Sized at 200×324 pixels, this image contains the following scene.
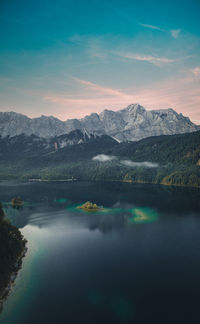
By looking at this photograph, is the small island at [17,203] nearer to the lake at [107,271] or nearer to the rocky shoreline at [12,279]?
the lake at [107,271]

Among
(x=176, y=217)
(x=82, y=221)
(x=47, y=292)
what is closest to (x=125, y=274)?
(x=47, y=292)

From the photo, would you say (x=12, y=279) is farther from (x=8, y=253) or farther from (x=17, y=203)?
(x=17, y=203)

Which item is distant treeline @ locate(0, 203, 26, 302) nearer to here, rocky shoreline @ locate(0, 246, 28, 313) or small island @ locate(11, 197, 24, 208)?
rocky shoreline @ locate(0, 246, 28, 313)

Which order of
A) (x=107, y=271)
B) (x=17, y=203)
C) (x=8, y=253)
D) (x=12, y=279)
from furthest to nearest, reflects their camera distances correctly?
(x=17, y=203) < (x=8, y=253) < (x=107, y=271) < (x=12, y=279)

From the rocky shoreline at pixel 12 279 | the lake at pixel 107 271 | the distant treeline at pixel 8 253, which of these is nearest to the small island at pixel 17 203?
the lake at pixel 107 271

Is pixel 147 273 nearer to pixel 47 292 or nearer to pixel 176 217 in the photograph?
pixel 47 292

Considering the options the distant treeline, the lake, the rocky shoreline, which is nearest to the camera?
the lake

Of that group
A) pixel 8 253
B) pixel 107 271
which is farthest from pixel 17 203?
pixel 107 271

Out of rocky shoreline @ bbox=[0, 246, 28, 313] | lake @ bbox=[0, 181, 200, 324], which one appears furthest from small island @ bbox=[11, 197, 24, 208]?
rocky shoreline @ bbox=[0, 246, 28, 313]
